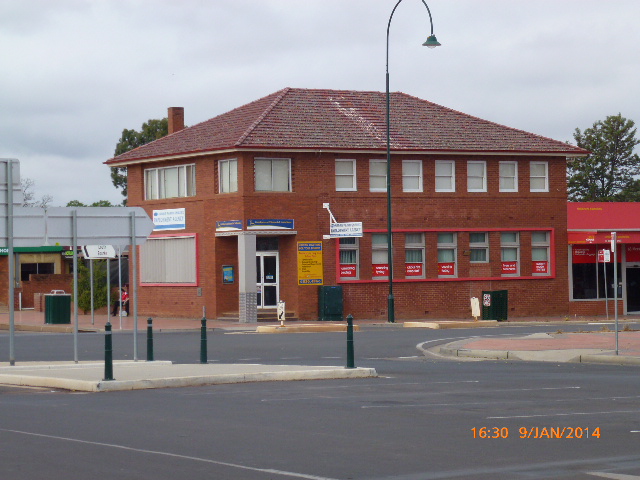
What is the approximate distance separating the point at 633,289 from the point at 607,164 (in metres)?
27.1

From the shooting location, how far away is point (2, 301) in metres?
57.5

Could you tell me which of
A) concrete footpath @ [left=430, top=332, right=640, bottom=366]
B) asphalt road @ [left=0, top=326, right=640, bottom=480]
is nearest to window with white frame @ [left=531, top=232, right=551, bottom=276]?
concrete footpath @ [left=430, top=332, right=640, bottom=366]

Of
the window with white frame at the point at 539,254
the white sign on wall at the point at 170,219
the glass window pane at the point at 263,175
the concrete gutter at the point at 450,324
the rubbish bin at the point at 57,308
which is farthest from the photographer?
the window with white frame at the point at 539,254

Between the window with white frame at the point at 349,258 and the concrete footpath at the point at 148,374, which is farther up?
the window with white frame at the point at 349,258

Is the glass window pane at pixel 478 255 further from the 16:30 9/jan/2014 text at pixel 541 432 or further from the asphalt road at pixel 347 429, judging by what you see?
the 16:30 9/jan/2014 text at pixel 541 432

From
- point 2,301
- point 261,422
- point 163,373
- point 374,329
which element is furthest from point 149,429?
point 2,301

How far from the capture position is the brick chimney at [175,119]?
50750 mm

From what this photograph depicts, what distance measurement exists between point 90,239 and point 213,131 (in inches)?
947

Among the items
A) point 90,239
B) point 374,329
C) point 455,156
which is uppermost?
point 455,156

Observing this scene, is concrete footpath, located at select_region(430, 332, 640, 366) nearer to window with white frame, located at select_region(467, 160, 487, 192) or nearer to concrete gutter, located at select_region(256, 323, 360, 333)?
concrete gutter, located at select_region(256, 323, 360, 333)

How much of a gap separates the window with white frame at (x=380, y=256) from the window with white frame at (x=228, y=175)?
583cm

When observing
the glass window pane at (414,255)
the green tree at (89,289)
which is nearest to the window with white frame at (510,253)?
the glass window pane at (414,255)

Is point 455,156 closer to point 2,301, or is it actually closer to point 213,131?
point 213,131

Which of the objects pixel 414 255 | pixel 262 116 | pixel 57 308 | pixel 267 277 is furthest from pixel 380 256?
pixel 57 308
